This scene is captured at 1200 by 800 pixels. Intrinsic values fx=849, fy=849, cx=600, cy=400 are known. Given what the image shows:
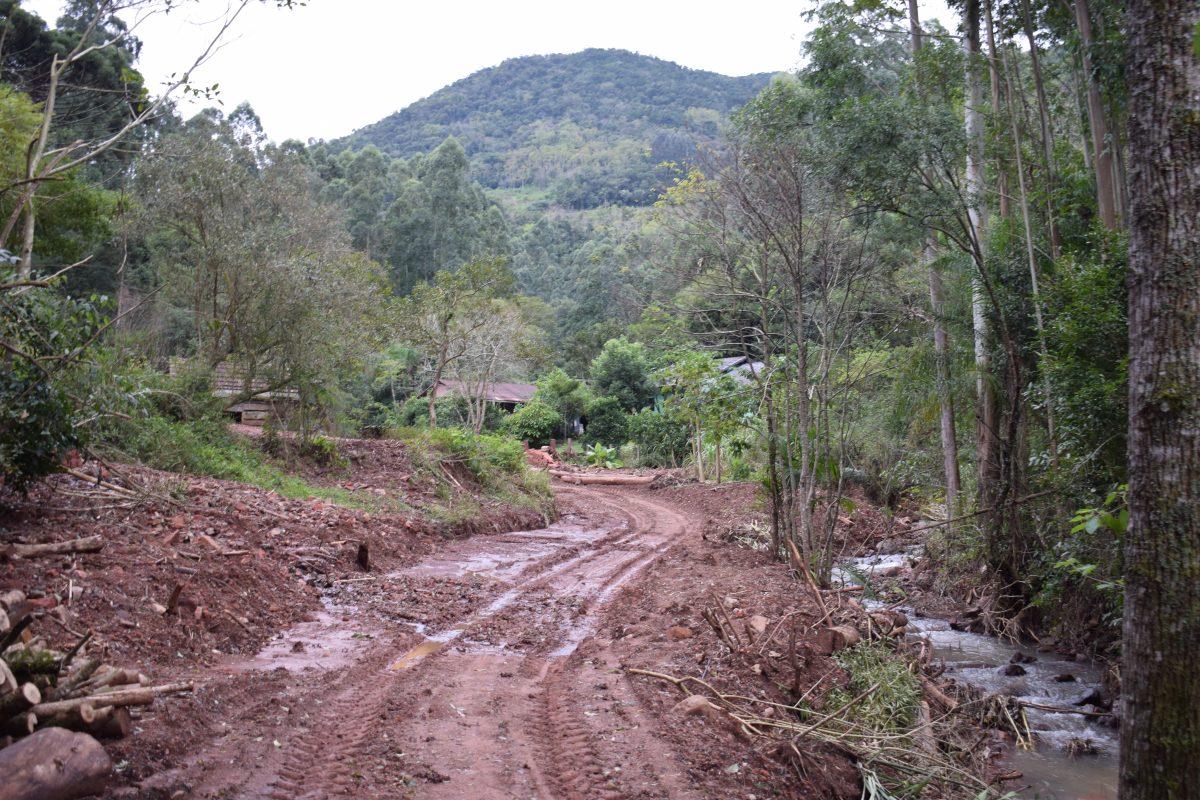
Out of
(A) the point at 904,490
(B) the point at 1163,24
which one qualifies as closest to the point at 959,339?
(A) the point at 904,490

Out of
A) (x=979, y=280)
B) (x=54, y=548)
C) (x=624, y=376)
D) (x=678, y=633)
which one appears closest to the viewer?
(x=54, y=548)

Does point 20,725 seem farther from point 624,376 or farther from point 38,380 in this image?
point 624,376

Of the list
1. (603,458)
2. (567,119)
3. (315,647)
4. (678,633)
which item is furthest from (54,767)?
(567,119)

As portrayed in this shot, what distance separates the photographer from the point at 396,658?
6727 millimetres

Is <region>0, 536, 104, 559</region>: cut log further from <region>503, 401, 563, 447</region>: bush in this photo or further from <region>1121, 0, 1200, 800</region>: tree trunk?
<region>503, 401, 563, 447</region>: bush

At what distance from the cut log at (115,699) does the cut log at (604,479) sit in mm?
22178

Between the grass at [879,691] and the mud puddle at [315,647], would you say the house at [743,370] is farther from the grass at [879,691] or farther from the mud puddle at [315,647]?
the mud puddle at [315,647]

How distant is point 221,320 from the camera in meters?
16.5

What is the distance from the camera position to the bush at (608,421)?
34.4 metres

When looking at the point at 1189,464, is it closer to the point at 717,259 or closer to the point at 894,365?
the point at 717,259

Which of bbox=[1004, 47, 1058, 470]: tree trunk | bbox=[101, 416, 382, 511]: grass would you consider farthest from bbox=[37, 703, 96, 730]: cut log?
bbox=[1004, 47, 1058, 470]: tree trunk

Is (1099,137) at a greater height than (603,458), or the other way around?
(1099,137)

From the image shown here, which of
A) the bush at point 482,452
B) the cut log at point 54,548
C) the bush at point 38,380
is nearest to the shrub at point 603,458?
the bush at point 482,452

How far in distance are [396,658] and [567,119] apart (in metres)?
137
